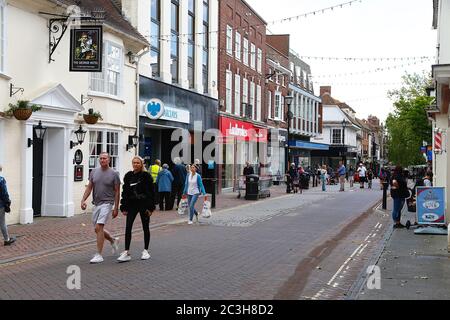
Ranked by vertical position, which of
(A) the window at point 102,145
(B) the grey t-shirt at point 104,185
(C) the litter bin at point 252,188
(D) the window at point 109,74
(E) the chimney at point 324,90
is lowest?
(C) the litter bin at point 252,188

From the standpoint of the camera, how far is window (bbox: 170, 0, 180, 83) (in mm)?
24562

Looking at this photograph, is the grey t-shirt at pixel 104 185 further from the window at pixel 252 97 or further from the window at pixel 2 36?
the window at pixel 252 97

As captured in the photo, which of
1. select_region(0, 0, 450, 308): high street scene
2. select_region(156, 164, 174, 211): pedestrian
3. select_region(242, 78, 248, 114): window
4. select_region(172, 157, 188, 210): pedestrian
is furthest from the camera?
select_region(242, 78, 248, 114): window

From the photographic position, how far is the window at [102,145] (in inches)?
702

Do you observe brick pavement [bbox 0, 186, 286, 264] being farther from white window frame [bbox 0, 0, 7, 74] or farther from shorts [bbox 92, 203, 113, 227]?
white window frame [bbox 0, 0, 7, 74]

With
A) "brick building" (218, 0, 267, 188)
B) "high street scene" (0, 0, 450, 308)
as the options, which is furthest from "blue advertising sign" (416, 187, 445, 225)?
"brick building" (218, 0, 267, 188)

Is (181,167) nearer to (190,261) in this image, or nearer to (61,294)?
(190,261)

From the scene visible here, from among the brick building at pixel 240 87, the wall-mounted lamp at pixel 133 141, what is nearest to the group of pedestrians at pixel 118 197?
the wall-mounted lamp at pixel 133 141

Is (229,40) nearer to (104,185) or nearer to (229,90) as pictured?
(229,90)

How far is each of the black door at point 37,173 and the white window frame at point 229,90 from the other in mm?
16863

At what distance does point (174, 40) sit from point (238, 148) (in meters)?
11.0

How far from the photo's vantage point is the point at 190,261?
31.2 ft

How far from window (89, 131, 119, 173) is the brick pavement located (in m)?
2.03

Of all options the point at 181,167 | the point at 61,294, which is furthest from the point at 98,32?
the point at 61,294
